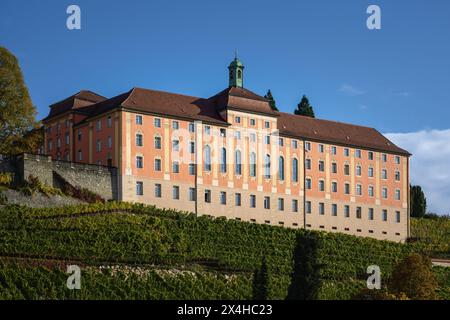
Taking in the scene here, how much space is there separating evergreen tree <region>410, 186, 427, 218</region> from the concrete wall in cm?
4350

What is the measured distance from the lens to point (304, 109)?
367ft

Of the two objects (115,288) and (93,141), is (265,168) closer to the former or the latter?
(93,141)

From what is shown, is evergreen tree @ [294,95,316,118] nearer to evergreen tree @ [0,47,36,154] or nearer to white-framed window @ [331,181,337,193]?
white-framed window @ [331,181,337,193]

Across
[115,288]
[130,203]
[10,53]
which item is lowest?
[115,288]

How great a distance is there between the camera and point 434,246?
305ft

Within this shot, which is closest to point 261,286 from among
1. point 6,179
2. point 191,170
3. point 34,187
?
point 34,187

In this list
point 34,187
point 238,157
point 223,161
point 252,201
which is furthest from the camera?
point 252,201

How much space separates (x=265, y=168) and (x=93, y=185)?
1622cm

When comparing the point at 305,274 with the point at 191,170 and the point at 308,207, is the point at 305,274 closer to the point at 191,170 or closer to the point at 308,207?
the point at 191,170

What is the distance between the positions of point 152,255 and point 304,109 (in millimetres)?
45937

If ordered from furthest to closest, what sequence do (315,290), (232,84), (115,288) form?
(232,84) < (115,288) < (315,290)

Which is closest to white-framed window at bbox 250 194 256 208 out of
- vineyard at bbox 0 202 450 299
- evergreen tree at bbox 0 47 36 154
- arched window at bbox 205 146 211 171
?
arched window at bbox 205 146 211 171

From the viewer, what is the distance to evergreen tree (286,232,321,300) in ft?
187
